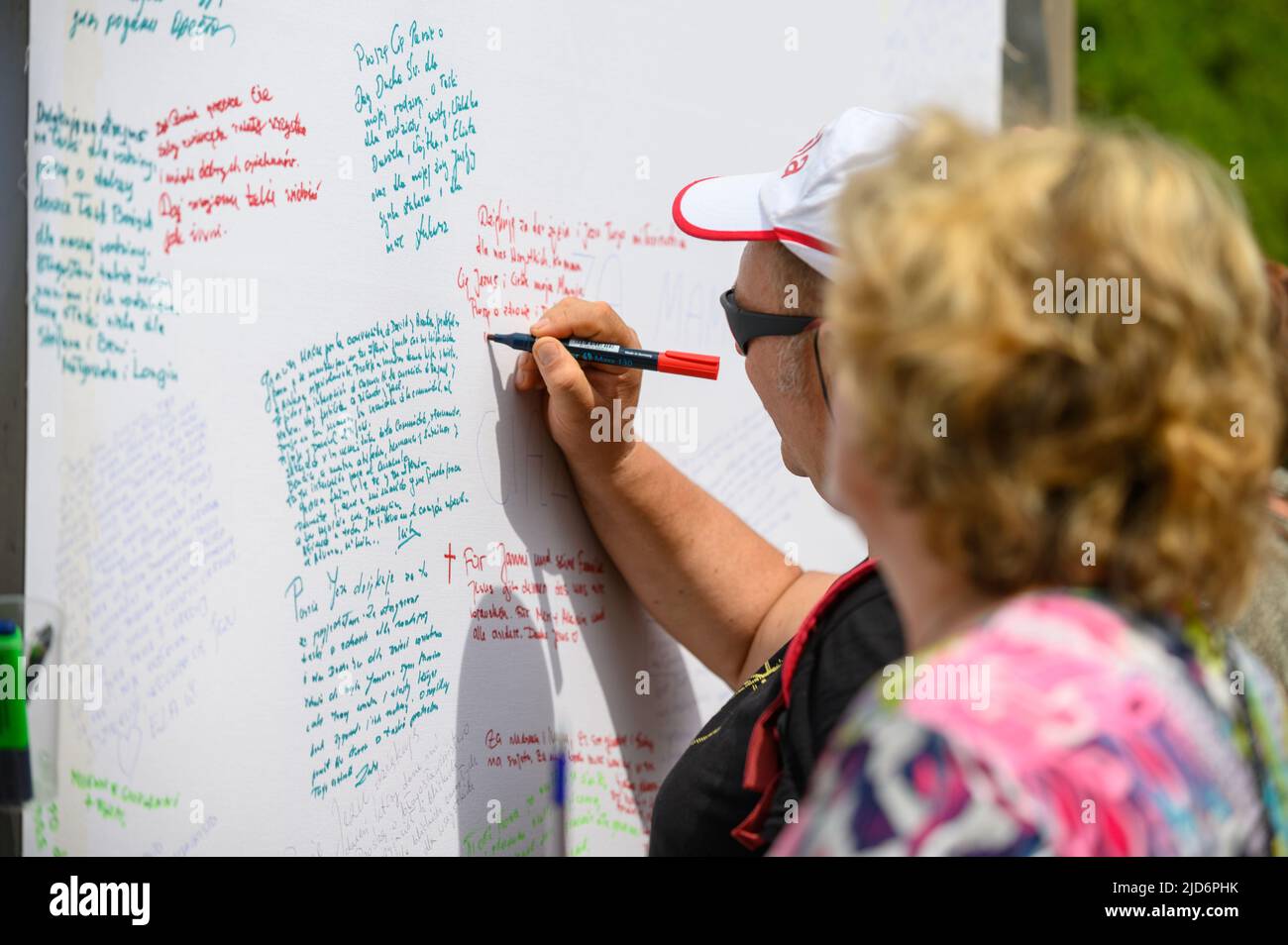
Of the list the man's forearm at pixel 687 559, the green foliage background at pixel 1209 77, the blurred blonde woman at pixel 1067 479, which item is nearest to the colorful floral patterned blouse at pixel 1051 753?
the blurred blonde woman at pixel 1067 479

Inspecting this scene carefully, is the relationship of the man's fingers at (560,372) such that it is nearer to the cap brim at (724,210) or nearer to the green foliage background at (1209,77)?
the cap brim at (724,210)

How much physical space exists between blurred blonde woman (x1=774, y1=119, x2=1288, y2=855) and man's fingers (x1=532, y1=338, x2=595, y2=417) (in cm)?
74

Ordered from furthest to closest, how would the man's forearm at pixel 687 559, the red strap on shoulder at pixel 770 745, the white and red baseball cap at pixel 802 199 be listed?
the man's forearm at pixel 687 559 → the white and red baseball cap at pixel 802 199 → the red strap on shoulder at pixel 770 745

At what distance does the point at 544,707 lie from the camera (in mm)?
1554

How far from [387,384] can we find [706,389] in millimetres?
614

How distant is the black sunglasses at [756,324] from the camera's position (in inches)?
56.2

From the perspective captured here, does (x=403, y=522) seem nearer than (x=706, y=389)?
Yes

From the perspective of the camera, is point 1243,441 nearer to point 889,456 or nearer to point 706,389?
point 889,456

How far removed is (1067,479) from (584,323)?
0.90 meters

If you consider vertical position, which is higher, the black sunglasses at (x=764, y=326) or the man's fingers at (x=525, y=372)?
the black sunglasses at (x=764, y=326)

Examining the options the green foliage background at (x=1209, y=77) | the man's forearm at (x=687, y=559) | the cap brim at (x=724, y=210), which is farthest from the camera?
the green foliage background at (x=1209, y=77)

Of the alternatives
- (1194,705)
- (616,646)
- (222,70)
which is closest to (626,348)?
(616,646)

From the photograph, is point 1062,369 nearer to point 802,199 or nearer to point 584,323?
point 802,199

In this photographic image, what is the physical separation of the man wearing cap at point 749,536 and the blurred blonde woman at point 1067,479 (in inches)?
13.1
